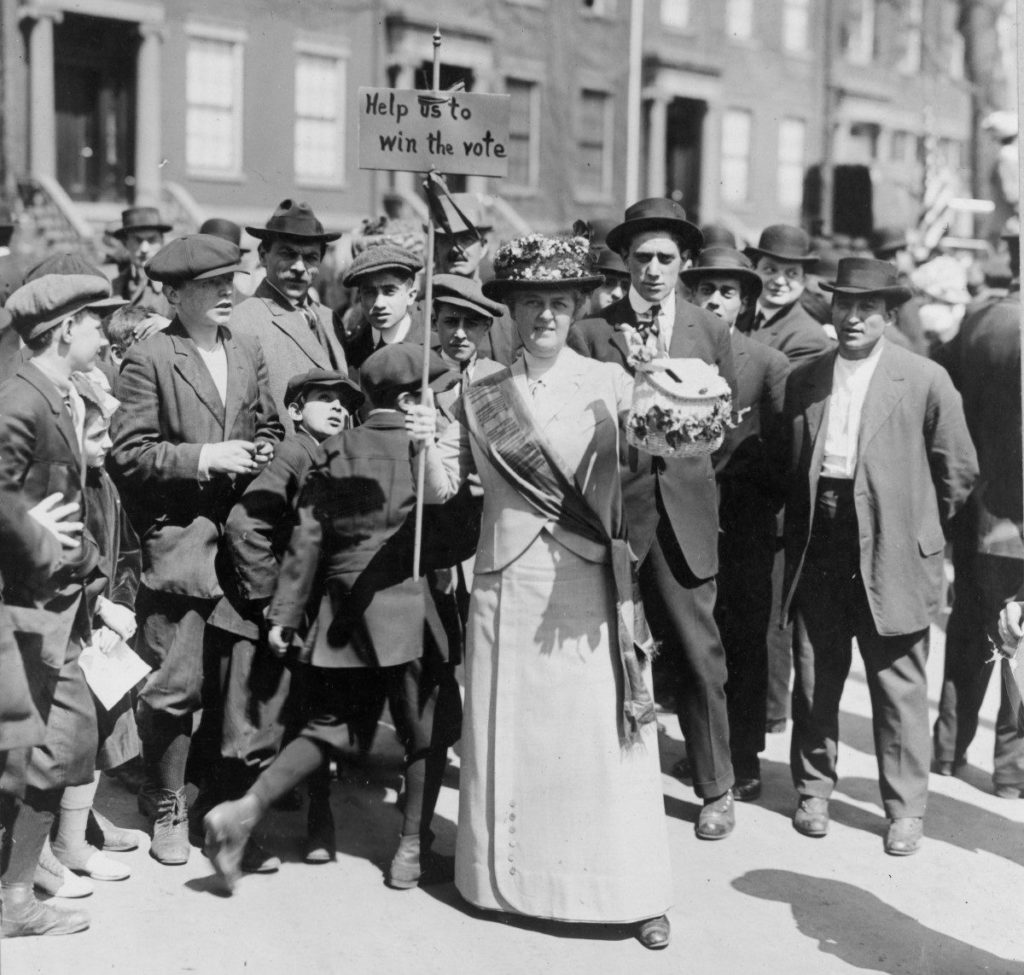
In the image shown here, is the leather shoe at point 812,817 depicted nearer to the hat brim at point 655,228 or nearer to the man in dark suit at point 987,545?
the man in dark suit at point 987,545

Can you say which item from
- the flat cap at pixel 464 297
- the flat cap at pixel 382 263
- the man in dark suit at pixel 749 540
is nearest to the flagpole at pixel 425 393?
the flat cap at pixel 464 297

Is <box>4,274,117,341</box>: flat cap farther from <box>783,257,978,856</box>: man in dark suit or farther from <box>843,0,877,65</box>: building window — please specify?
<box>843,0,877,65</box>: building window

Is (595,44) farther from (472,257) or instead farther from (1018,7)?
(1018,7)

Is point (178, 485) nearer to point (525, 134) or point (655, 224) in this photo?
point (655, 224)

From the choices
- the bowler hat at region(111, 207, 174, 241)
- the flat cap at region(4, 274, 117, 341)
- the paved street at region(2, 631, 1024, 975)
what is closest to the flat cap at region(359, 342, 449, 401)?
the flat cap at region(4, 274, 117, 341)

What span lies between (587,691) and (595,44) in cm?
2149

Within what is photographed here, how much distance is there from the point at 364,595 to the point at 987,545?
297 cm

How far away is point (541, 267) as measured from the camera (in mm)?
4785

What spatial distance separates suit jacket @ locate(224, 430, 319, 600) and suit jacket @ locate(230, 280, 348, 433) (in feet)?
3.67

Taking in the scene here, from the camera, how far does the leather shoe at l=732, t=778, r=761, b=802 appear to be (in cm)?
630

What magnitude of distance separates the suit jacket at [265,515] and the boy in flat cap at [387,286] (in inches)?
55.4

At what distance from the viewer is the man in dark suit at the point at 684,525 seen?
5680 millimetres

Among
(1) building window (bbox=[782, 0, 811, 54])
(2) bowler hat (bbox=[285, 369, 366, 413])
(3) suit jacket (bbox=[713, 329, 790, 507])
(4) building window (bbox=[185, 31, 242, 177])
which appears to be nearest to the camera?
(2) bowler hat (bbox=[285, 369, 366, 413])

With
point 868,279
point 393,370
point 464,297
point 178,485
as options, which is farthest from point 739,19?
point 178,485
